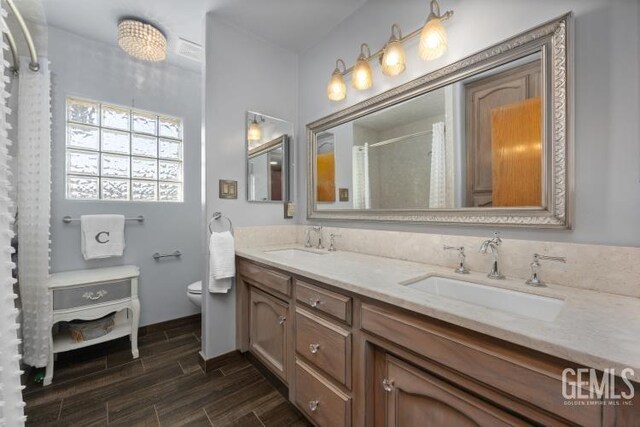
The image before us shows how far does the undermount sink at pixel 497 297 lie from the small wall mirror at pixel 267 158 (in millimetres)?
1363

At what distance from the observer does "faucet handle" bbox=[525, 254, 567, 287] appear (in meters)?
0.99

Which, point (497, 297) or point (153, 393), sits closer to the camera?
point (497, 297)

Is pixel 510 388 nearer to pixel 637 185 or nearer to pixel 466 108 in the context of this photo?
pixel 637 185

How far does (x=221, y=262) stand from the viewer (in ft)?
5.69

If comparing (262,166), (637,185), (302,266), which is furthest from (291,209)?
(637,185)

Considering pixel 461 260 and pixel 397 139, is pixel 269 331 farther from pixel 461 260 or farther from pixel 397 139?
pixel 397 139

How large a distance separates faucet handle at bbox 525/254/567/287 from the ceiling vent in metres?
2.76

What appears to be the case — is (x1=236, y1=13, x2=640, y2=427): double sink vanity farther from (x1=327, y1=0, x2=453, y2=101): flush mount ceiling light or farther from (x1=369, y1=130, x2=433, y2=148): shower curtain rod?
(x1=327, y1=0, x2=453, y2=101): flush mount ceiling light

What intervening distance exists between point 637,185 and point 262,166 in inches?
77.0

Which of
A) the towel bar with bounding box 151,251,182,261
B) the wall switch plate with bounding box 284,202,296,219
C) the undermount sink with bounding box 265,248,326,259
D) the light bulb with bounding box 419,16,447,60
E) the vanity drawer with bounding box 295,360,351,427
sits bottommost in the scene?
the vanity drawer with bounding box 295,360,351,427

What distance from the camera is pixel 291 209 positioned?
2.24 m

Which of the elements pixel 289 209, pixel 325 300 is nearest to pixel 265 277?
pixel 325 300

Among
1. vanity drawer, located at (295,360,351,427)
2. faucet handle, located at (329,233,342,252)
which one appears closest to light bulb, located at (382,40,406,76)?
faucet handle, located at (329,233,342,252)

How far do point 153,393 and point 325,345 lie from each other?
123 centimetres
